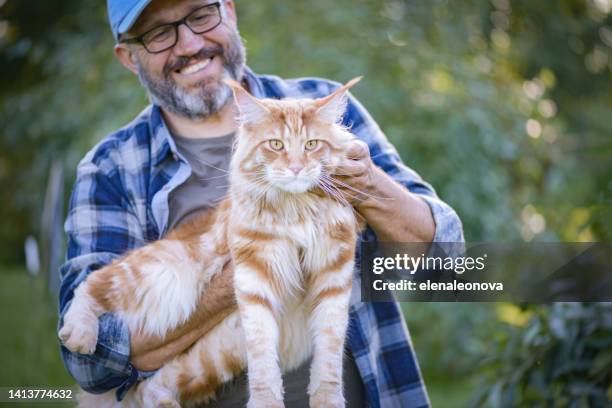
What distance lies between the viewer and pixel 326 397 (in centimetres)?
137

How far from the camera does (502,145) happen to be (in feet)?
9.44

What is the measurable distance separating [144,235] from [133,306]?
20 centimetres

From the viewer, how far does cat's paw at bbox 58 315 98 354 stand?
4.74 ft

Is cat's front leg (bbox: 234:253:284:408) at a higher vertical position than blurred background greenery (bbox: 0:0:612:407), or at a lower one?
lower

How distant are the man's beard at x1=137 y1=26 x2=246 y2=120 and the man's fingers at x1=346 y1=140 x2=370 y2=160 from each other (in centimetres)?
43

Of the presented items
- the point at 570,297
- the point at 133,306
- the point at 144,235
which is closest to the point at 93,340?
the point at 133,306

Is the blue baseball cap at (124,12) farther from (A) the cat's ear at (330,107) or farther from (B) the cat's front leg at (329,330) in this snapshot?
(B) the cat's front leg at (329,330)

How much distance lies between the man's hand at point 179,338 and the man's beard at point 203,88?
0.43 meters

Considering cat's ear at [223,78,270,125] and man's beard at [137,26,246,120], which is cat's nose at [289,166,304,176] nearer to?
cat's ear at [223,78,270,125]

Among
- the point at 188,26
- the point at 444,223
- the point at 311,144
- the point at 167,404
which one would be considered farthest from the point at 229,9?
the point at 167,404

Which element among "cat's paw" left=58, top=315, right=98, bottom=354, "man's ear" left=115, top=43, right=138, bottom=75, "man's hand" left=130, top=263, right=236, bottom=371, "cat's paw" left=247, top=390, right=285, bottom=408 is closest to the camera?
"cat's paw" left=247, top=390, right=285, bottom=408

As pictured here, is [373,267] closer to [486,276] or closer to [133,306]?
[486,276]

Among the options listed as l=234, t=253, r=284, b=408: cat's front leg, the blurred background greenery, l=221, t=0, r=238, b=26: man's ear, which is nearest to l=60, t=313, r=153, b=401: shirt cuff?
l=234, t=253, r=284, b=408: cat's front leg

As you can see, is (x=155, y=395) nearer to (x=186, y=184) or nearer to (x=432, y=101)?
(x=186, y=184)
